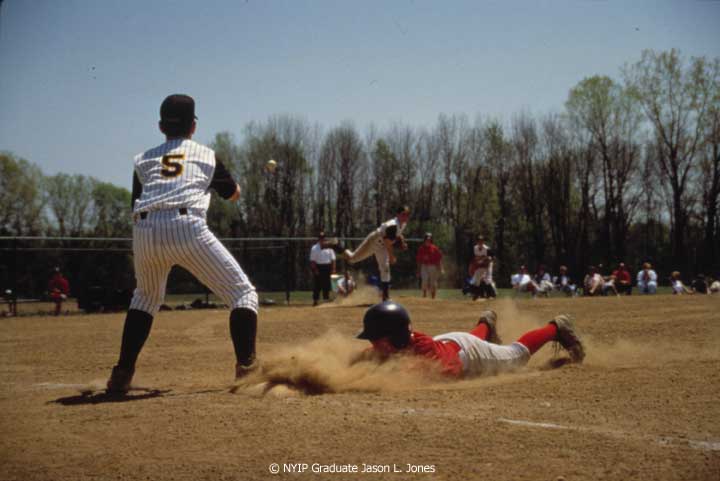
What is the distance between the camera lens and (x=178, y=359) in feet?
26.0

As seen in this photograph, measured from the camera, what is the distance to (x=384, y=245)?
1491 centimetres

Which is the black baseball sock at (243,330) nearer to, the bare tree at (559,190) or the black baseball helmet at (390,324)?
the black baseball helmet at (390,324)

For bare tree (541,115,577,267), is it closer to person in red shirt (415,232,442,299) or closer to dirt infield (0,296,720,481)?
person in red shirt (415,232,442,299)

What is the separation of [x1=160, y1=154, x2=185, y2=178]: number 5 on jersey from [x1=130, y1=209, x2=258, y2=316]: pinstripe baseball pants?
30 centimetres

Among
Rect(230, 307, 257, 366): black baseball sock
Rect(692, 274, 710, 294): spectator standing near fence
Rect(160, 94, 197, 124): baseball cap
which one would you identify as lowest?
Rect(692, 274, 710, 294): spectator standing near fence

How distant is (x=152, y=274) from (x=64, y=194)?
41158mm

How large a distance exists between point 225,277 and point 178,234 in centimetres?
47

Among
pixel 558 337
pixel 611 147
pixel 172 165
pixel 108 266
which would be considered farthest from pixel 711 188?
pixel 172 165

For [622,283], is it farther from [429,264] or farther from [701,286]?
[429,264]

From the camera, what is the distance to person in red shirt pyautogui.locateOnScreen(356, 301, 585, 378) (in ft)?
16.9

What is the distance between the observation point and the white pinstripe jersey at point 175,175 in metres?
4.88

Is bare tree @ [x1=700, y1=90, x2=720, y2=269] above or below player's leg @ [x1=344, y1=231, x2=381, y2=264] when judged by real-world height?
above

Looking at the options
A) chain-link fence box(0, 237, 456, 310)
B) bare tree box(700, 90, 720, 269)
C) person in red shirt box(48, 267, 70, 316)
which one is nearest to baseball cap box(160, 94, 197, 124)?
chain-link fence box(0, 237, 456, 310)

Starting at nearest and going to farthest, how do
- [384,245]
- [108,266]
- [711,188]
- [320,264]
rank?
[384,245], [320,264], [108,266], [711,188]
